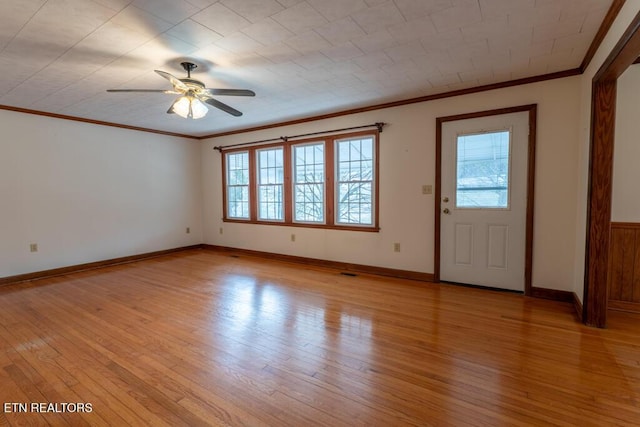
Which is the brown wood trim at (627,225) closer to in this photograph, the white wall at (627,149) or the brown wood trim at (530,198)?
the white wall at (627,149)

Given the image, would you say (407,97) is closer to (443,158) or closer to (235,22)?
(443,158)

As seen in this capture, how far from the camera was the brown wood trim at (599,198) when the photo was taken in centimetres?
256

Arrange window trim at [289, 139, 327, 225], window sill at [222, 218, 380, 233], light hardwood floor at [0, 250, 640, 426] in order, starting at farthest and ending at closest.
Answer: window trim at [289, 139, 327, 225] < window sill at [222, 218, 380, 233] < light hardwood floor at [0, 250, 640, 426]

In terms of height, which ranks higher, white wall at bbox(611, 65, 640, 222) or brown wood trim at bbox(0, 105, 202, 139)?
brown wood trim at bbox(0, 105, 202, 139)

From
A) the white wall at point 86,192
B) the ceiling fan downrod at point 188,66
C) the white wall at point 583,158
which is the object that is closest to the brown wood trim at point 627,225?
the white wall at point 583,158

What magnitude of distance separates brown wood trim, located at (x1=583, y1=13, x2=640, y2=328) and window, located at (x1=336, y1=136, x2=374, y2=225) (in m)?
2.46

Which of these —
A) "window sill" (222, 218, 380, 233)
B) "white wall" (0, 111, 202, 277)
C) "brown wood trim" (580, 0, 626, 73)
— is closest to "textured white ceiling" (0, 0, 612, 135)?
"brown wood trim" (580, 0, 626, 73)

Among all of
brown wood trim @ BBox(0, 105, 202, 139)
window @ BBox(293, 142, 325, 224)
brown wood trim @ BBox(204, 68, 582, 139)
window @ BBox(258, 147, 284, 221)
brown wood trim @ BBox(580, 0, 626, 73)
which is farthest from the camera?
window @ BBox(258, 147, 284, 221)

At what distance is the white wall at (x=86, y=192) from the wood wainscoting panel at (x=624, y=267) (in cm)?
662

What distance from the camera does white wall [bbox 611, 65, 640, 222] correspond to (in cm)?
294

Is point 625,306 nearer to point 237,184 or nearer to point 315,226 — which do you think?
point 315,226

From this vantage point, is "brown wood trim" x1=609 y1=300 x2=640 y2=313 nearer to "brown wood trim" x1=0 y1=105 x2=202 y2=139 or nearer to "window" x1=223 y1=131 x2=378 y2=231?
"window" x1=223 y1=131 x2=378 y2=231

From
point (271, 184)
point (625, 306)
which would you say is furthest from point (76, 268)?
point (625, 306)

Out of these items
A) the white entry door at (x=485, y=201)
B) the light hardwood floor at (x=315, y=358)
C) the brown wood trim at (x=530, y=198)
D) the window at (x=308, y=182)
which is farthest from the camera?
the window at (x=308, y=182)
